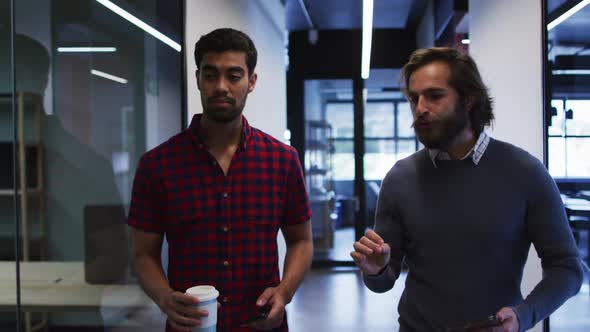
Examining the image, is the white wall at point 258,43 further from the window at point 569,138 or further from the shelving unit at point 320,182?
the shelving unit at point 320,182

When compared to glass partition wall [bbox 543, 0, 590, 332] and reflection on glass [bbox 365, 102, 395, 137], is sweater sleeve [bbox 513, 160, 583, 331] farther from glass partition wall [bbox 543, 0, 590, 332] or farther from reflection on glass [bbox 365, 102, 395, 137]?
reflection on glass [bbox 365, 102, 395, 137]

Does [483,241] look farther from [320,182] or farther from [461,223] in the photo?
[320,182]

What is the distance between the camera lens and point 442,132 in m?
1.41

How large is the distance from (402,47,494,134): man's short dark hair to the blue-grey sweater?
5.3 inches

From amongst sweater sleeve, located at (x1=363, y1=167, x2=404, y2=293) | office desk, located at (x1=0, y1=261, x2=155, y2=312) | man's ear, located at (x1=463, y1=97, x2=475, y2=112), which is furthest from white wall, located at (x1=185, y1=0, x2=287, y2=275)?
man's ear, located at (x1=463, y1=97, x2=475, y2=112)

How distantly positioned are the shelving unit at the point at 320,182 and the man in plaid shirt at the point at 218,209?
560cm

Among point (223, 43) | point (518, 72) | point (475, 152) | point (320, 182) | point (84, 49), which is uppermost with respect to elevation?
point (84, 49)

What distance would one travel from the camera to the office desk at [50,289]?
212cm

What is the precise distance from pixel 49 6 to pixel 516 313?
2.85m

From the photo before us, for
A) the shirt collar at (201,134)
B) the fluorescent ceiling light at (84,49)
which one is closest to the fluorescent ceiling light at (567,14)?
the shirt collar at (201,134)

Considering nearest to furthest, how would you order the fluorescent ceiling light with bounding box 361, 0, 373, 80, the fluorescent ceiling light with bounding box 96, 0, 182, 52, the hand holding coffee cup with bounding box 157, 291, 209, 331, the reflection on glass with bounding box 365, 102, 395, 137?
the hand holding coffee cup with bounding box 157, 291, 209, 331, the fluorescent ceiling light with bounding box 96, 0, 182, 52, the fluorescent ceiling light with bounding box 361, 0, 373, 80, the reflection on glass with bounding box 365, 102, 395, 137

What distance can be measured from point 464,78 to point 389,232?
557mm

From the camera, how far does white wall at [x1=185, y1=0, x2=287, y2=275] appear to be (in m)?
2.52

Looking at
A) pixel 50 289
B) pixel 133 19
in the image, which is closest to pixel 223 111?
pixel 50 289
